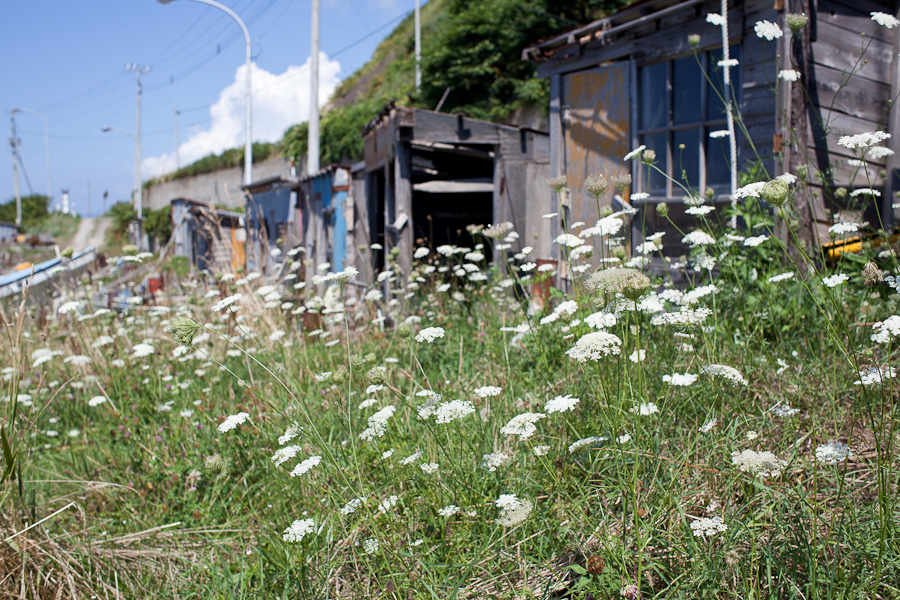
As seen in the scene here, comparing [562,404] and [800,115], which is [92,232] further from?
[562,404]

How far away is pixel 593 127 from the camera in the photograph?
20.6 ft

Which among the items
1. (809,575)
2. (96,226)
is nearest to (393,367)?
(809,575)

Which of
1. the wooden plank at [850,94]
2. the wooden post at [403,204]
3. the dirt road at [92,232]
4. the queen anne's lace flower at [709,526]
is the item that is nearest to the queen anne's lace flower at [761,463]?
the queen anne's lace flower at [709,526]

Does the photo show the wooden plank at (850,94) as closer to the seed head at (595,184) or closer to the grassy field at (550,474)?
→ the grassy field at (550,474)

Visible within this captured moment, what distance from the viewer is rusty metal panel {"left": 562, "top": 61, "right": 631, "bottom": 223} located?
600 centimetres

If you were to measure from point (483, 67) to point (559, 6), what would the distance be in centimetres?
254

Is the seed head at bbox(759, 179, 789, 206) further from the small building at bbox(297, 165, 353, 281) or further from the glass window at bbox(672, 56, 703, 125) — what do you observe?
the small building at bbox(297, 165, 353, 281)

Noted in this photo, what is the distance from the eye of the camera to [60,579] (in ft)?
7.54

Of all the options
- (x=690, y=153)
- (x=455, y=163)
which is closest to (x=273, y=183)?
(x=455, y=163)

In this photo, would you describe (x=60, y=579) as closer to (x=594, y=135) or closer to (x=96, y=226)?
(x=594, y=135)

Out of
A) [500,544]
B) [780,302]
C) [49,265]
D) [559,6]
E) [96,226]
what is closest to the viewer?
[500,544]

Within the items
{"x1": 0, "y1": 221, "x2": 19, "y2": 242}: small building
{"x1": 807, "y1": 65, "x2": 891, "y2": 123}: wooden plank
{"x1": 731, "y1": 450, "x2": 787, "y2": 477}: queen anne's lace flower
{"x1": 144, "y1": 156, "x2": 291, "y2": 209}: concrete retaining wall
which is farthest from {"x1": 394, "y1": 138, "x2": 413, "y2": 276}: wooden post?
{"x1": 0, "y1": 221, "x2": 19, "y2": 242}: small building

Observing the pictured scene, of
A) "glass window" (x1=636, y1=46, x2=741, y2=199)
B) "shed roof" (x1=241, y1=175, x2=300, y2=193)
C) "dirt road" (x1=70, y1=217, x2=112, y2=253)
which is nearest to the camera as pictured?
"glass window" (x1=636, y1=46, x2=741, y2=199)

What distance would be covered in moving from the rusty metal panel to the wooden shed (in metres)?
0.01
